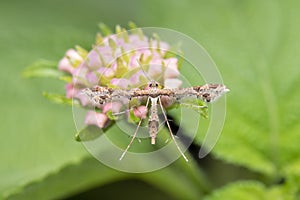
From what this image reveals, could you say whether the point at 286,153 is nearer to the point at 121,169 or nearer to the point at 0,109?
the point at 121,169

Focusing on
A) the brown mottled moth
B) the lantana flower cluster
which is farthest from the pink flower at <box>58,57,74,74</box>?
the brown mottled moth

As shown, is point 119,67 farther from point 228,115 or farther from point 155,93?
point 228,115

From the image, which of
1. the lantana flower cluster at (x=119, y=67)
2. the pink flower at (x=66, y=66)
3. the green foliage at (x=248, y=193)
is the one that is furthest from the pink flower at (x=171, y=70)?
the green foliage at (x=248, y=193)

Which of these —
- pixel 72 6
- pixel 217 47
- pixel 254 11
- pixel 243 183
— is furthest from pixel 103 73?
pixel 72 6

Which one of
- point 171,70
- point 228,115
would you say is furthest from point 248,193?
point 171,70

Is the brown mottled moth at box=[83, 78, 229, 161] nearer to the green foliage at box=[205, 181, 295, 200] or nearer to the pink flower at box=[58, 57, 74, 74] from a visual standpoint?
the pink flower at box=[58, 57, 74, 74]

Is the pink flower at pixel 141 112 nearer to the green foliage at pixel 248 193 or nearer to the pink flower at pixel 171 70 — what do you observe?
the pink flower at pixel 171 70
